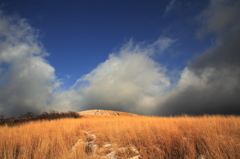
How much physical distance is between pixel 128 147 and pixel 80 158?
1.63 meters

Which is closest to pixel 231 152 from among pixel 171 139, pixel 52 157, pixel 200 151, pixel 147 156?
pixel 200 151

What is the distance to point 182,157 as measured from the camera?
3.50 metres

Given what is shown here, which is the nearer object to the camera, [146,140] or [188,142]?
[188,142]

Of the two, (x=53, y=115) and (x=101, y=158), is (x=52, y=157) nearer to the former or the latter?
(x=101, y=158)

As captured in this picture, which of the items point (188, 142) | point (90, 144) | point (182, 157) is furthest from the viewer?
point (90, 144)

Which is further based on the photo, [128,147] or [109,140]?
[109,140]

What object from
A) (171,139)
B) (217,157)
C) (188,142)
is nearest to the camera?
(217,157)

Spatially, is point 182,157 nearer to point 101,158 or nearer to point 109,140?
point 101,158

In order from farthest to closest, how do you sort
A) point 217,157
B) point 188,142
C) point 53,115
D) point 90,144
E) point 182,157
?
point 53,115
point 90,144
point 188,142
point 182,157
point 217,157

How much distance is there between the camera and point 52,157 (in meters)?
4.25

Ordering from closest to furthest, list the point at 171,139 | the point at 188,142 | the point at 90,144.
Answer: the point at 188,142 < the point at 171,139 < the point at 90,144

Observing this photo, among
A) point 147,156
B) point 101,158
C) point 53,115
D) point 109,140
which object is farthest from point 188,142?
point 53,115

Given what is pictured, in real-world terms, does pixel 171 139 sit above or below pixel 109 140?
above

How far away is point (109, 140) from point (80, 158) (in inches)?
78.9
